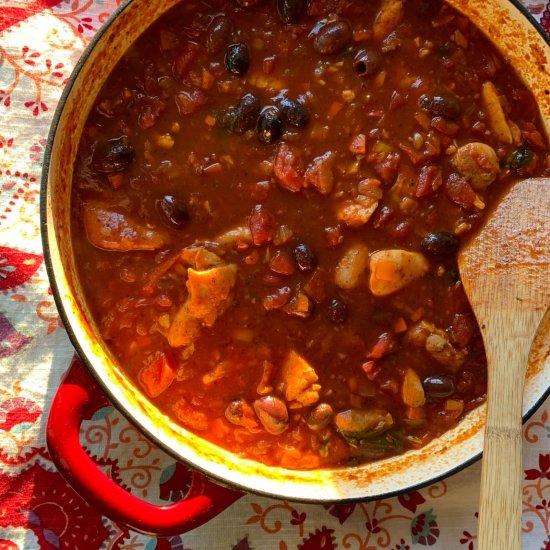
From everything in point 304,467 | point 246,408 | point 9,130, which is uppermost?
point 9,130

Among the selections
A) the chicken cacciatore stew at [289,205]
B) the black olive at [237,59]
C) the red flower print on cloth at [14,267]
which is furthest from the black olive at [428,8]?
the red flower print on cloth at [14,267]

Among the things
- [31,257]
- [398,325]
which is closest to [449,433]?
[398,325]

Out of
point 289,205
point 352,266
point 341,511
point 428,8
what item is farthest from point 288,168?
point 341,511

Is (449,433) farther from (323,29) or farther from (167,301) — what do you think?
(323,29)

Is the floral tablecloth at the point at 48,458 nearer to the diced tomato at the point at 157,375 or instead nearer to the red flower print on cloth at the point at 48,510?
the red flower print on cloth at the point at 48,510

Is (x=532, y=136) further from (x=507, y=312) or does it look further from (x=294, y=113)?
(x=294, y=113)

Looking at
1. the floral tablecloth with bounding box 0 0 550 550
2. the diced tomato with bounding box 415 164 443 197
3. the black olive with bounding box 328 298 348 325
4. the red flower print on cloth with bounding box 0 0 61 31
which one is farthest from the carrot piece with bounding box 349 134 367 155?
the red flower print on cloth with bounding box 0 0 61 31

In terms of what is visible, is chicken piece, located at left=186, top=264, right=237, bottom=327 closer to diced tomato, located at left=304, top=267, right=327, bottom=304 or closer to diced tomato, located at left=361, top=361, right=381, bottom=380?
diced tomato, located at left=304, top=267, right=327, bottom=304
